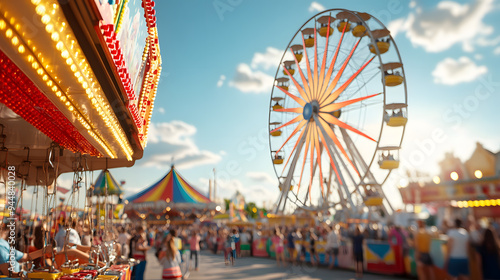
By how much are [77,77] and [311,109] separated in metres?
12.4

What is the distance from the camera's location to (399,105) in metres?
11.4

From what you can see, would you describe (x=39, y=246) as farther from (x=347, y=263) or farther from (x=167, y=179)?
(x=167, y=179)

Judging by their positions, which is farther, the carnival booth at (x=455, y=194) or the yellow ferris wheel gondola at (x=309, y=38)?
the yellow ferris wheel gondola at (x=309, y=38)

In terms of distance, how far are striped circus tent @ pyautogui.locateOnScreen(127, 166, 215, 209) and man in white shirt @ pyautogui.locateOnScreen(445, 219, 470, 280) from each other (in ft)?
34.9

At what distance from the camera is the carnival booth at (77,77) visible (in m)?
2.10

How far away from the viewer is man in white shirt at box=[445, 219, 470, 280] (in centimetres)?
571

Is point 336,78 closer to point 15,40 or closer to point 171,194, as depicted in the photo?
point 171,194

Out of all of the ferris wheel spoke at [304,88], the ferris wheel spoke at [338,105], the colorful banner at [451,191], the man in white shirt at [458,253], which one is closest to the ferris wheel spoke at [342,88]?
the ferris wheel spoke at [338,105]

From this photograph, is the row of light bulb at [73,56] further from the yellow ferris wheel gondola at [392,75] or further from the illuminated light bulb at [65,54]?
the yellow ferris wheel gondola at [392,75]

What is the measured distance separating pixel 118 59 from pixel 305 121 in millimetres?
12854

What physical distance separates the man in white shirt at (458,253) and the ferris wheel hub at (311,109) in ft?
29.4

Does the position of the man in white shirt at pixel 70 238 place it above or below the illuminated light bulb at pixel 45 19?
below

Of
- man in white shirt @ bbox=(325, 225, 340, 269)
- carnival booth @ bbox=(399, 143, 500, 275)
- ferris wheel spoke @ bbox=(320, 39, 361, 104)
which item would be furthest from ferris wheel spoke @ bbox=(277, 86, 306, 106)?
man in white shirt @ bbox=(325, 225, 340, 269)

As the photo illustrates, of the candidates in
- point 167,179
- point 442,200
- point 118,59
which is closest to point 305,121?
point 167,179
